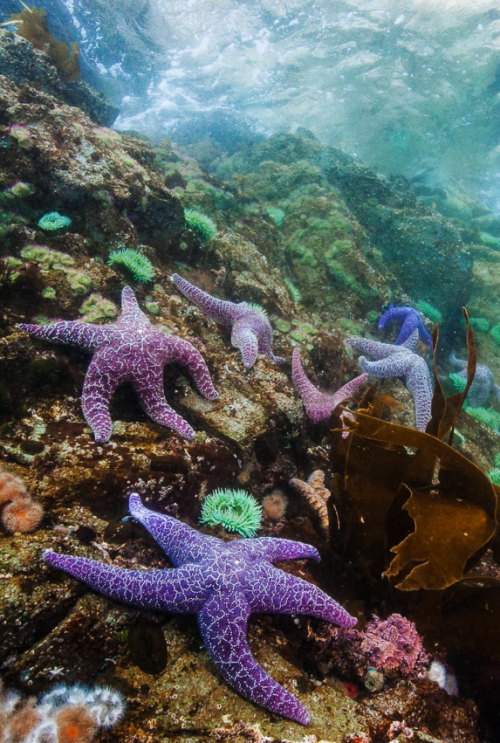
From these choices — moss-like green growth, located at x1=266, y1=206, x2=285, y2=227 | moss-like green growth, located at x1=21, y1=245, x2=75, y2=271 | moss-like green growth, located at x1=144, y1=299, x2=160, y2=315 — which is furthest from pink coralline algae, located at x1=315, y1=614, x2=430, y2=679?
moss-like green growth, located at x1=266, y1=206, x2=285, y2=227

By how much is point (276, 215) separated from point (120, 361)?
871 centimetres

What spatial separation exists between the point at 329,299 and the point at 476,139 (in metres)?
34.6

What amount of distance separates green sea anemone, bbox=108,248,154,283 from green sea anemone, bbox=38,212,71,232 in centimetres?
71

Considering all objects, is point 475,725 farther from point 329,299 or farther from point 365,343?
point 329,299

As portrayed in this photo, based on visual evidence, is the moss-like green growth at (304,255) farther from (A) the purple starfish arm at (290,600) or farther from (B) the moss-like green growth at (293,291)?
(A) the purple starfish arm at (290,600)

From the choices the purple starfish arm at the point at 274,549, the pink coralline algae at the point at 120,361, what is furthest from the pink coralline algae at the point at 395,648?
the pink coralline algae at the point at 120,361

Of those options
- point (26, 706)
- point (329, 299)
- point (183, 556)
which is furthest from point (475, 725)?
point (329, 299)

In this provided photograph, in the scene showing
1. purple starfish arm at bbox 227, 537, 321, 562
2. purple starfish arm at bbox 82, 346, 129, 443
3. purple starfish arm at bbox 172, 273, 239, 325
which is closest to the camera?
purple starfish arm at bbox 227, 537, 321, 562

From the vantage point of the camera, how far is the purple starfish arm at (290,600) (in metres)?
2.62

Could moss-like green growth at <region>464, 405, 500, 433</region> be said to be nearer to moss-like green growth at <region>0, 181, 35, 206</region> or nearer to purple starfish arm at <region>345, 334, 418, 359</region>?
purple starfish arm at <region>345, 334, 418, 359</region>

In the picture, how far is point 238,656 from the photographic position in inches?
92.7

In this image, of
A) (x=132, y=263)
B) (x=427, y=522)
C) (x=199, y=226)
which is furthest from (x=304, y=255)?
(x=427, y=522)

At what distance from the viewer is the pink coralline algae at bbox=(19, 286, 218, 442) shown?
11.5 ft

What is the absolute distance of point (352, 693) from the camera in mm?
2627
